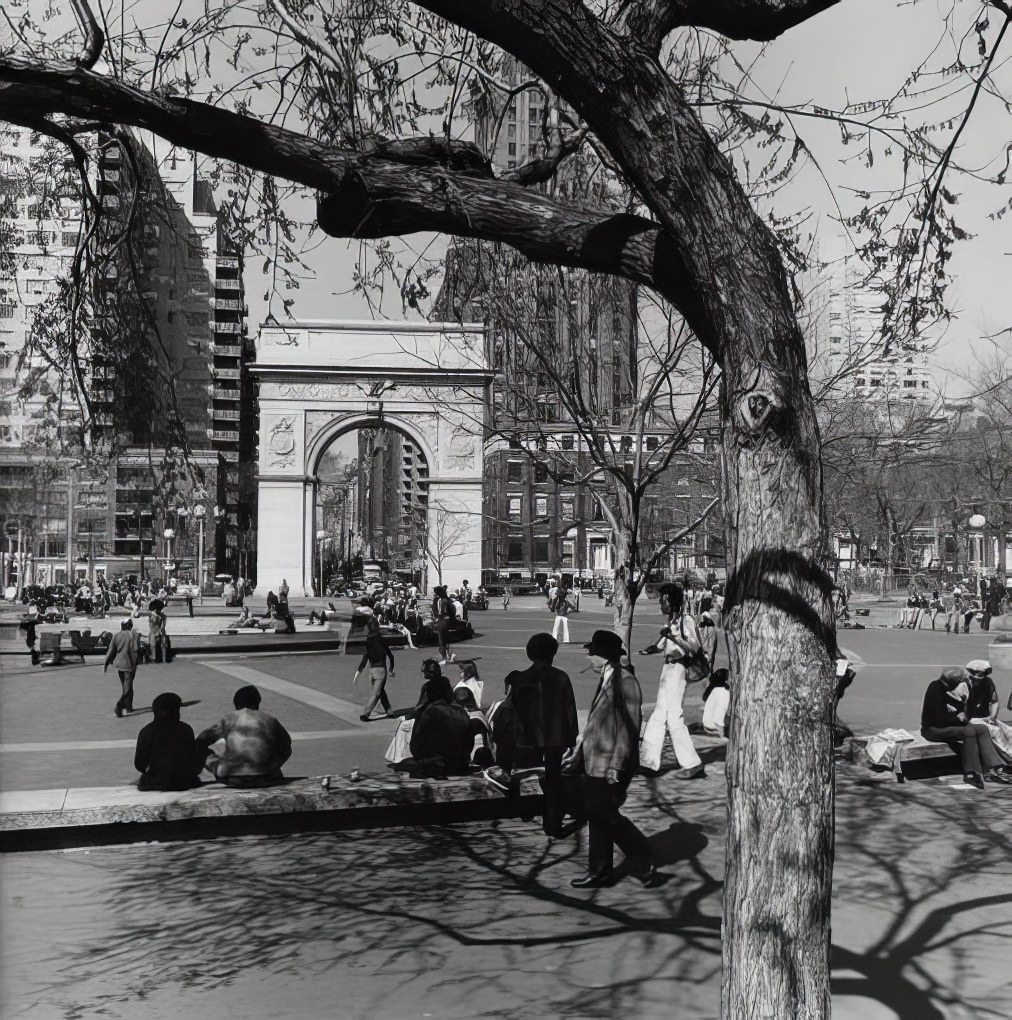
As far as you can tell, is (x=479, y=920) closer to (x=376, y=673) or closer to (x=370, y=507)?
(x=376, y=673)

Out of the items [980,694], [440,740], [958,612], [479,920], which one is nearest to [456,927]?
[479,920]

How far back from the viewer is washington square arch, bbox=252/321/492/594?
181 ft

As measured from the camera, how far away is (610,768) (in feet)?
24.2

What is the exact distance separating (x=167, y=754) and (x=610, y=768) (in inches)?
130

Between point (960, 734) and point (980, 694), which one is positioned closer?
point (960, 734)

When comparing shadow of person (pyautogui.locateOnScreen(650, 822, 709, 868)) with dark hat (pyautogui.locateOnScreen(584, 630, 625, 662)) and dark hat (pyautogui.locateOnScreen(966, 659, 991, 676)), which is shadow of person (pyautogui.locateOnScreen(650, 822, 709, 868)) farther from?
dark hat (pyautogui.locateOnScreen(966, 659, 991, 676))

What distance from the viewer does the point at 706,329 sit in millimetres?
3867

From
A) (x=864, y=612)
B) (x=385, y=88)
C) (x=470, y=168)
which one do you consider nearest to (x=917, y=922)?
(x=470, y=168)

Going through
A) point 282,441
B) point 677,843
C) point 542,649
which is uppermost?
point 282,441

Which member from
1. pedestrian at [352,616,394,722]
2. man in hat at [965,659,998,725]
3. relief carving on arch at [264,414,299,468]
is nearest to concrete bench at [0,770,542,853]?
man in hat at [965,659,998,725]

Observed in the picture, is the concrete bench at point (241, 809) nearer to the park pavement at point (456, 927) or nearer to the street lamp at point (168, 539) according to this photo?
the park pavement at point (456, 927)

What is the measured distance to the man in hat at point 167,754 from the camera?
866 centimetres

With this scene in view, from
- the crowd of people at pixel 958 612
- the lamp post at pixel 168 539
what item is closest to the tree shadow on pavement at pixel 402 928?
the lamp post at pixel 168 539

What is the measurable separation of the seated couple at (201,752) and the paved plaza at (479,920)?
0.69 metres
